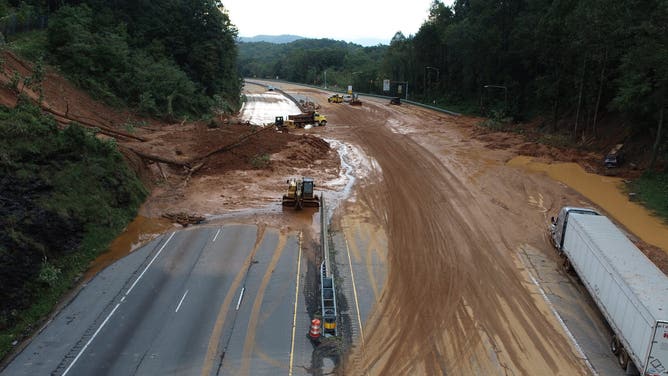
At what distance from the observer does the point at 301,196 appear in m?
32.8

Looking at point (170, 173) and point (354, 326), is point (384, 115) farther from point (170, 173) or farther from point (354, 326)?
point (354, 326)

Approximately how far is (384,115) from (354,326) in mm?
59920

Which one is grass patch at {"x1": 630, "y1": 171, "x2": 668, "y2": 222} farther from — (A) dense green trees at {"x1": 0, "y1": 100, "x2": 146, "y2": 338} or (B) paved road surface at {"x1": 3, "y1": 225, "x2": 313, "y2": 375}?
(A) dense green trees at {"x1": 0, "y1": 100, "x2": 146, "y2": 338}

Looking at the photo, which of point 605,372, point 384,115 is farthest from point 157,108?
point 605,372

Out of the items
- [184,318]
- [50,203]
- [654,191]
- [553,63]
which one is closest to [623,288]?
[184,318]

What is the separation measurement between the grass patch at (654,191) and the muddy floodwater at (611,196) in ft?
2.22

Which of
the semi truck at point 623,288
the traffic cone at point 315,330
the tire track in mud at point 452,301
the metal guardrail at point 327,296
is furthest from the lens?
the metal guardrail at point 327,296

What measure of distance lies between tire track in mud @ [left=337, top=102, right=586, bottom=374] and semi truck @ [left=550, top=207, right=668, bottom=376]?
1900mm

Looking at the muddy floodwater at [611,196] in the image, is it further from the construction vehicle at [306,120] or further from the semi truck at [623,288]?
the construction vehicle at [306,120]

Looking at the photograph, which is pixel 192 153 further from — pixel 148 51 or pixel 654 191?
pixel 654 191

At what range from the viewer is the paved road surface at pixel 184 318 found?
56.1 feet

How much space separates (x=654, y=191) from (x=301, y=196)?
84.5 feet

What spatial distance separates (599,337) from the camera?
62.2 ft

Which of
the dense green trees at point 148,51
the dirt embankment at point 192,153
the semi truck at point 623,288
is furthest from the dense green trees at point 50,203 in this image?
the semi truck at point 623,288
